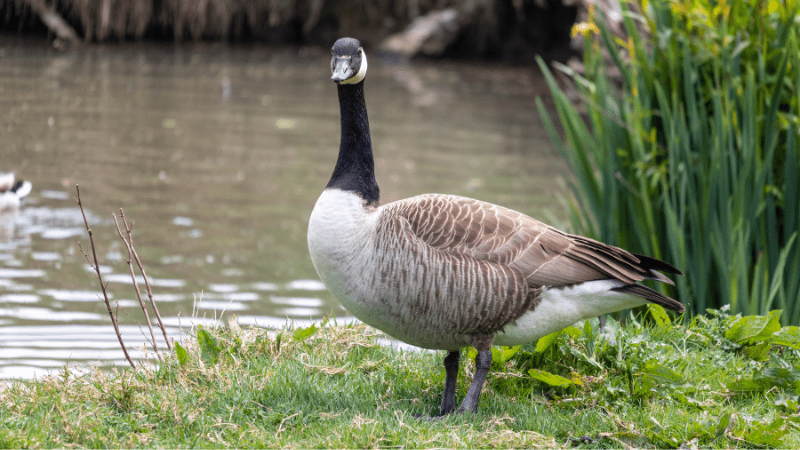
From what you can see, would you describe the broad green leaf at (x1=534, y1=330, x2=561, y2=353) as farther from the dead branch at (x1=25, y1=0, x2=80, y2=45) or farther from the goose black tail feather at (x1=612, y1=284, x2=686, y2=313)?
the dead branch at (x1=25, y1=0, x2=80, y2=45)

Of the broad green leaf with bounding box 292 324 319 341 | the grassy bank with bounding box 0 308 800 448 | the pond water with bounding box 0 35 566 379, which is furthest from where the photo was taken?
the pond water with bounding box 0 35 566 379

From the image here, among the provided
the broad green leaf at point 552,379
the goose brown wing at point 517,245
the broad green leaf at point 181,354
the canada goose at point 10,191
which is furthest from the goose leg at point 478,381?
the canada goose at point 10,191

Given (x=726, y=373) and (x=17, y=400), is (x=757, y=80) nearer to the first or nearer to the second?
(x=726, y=373)

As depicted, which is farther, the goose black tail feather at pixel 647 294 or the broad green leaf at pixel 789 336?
the broad green leaf at pixel 789 336

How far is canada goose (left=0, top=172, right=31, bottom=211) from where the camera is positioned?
8742 millimetres

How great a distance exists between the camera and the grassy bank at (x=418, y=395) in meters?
3.59

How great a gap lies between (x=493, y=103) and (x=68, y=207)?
10526 millimetres

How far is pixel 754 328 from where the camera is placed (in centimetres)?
452

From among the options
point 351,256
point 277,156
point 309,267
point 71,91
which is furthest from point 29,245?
point 71,91

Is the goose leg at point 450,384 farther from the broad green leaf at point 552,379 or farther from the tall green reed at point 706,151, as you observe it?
the tall green reed at point 706,151

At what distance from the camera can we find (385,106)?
16.6 m

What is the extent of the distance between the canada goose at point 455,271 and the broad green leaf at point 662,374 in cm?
32

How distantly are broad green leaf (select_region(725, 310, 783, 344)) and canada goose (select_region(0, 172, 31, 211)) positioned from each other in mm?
7485

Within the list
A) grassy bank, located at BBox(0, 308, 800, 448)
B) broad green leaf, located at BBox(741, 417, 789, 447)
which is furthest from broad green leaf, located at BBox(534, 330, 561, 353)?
broad green leaf, located at BBox(741, 417, 789, 447)
